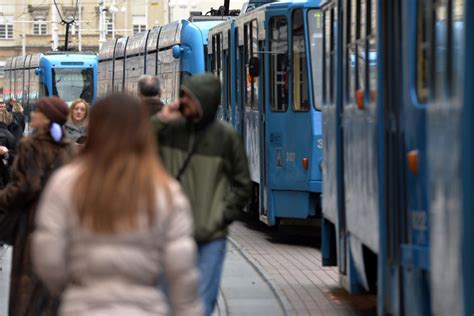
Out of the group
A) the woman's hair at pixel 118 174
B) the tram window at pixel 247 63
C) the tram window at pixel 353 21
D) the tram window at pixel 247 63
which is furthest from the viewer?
the tram window at pixel 247 63

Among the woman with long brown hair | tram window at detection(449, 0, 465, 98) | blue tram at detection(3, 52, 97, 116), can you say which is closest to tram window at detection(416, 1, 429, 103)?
tram window at detection(449, 0, 465, 98)

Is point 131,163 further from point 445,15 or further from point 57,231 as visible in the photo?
point 445,15

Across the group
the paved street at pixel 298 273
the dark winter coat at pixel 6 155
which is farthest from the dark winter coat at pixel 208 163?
the dark winter coat at pixel 6 155

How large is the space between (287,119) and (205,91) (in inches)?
374

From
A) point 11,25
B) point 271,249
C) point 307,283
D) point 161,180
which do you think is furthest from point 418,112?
point 11,25

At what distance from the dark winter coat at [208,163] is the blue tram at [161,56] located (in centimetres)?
1971

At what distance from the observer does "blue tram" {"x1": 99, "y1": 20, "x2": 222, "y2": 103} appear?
93.2 ft

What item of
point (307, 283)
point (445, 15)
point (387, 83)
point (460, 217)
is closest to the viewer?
point (460, 217)

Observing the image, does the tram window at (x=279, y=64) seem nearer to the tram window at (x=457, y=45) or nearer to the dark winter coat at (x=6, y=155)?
the dark winter coat at (x=6, y=155)

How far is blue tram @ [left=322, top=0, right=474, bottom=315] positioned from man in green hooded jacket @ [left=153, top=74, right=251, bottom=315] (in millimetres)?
882

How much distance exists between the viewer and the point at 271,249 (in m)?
16.6

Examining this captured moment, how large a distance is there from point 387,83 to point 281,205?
335 inches

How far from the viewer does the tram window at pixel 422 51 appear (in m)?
7.33

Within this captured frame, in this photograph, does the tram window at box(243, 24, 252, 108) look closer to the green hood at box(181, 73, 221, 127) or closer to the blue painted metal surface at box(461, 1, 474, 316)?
the green hood at box(181, 73, 221, 127)
